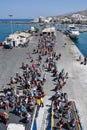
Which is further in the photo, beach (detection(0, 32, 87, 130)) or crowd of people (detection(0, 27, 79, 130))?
beach (detection(0, 32, 87, 130))

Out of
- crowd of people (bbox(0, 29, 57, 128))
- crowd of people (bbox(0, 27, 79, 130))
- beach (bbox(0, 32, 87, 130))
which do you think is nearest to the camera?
crowd of people (bbox(0, 27, 79, 130))

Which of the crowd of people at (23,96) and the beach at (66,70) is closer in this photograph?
the crowd of people at (23,96)

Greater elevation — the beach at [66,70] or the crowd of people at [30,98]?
the crowd of people at [30,98]

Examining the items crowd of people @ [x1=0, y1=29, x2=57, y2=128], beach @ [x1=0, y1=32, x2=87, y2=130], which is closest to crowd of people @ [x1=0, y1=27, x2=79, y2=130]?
crowd of people @ [x1=0, y1=29, x2=57, y2=128]

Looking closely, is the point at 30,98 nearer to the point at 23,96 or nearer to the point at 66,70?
the point at 23,96

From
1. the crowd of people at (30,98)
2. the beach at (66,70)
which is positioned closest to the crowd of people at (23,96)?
the crowd of people at (30,98)

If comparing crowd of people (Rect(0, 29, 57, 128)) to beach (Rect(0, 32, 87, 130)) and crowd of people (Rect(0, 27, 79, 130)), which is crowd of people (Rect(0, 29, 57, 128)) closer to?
crowd of people (Rect(0, 27, 79, 130))

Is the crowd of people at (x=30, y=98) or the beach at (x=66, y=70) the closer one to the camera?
the crowd of people at (x=30, y=98)

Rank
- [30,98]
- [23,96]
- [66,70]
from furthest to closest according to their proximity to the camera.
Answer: [66,70] < [23,96] < [30,98]

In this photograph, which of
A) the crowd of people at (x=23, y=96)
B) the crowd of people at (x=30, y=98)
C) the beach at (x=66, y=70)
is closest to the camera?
the crowd of people at (x=30, y=98)

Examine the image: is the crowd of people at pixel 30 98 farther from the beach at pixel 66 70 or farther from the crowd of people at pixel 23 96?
the beach at pixel 66 70

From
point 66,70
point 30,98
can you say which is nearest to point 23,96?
point 30,98

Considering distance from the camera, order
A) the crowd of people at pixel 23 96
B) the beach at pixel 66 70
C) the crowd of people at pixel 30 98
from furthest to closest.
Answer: the beach at pixel 66 70 → the crowd of people at pixel 23 96 → the crowd of people at pixel 30 98

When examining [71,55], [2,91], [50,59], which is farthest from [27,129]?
[71,55]
